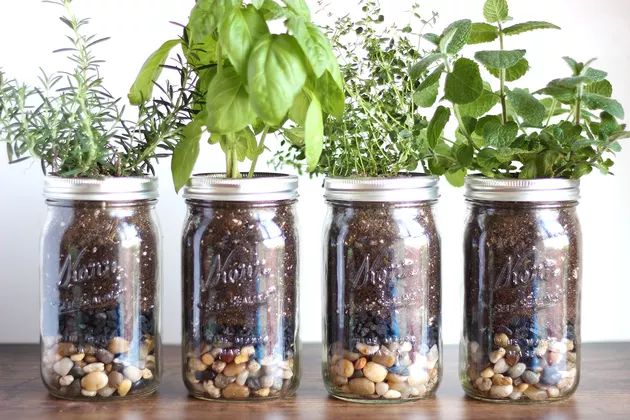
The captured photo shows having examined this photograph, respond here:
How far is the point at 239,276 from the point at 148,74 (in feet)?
0.81

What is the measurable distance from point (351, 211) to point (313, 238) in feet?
1.07

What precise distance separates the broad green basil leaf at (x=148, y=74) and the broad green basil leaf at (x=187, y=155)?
0.28 feet

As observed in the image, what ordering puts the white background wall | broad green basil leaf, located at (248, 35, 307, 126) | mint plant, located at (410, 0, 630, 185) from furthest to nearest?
1. the white background wall
2. mint plant, located at (410, 0, 630, 185)
3. broad green basil leaf, located at (248, 35, 307, 126)

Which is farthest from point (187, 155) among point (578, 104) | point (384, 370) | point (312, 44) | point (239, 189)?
point (578, 104)

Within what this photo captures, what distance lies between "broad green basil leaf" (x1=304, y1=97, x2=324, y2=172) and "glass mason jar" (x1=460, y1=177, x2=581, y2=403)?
186 millimetres

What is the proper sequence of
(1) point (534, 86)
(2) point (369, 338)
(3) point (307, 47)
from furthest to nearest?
(1) point (534, 86) < (2) point (369, 338) < (3) point (307, 47)

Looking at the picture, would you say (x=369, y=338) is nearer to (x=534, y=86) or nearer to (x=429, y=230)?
(x=429, y=230)

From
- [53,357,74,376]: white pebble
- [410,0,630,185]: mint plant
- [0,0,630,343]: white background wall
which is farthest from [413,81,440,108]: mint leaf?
[53,357,74,376]: white pebble

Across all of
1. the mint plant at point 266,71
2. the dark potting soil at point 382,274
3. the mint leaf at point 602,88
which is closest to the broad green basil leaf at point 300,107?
the mint plant at point 266,71

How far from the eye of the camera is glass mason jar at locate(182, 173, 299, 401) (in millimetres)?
959

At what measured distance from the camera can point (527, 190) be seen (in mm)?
960

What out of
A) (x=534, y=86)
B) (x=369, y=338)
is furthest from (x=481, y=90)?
(x=534, y=86)

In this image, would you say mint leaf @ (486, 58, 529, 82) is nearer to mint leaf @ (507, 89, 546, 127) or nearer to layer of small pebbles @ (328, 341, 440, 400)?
mint leaf @ (507, 89, 546, 127)

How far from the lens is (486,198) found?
0.98 meters
